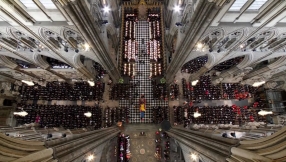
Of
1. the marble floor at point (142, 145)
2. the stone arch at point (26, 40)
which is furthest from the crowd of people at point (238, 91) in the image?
the stone arch at point (26, 40)

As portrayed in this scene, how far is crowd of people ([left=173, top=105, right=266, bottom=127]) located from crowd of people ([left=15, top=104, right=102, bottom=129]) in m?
7.98

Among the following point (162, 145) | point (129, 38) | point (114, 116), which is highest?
point (129, 38)

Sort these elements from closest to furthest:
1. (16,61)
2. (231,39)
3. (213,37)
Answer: (213,37) < (231,39) < (16,61)

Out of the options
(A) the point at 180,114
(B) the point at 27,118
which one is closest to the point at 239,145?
(A) the point at 180,114

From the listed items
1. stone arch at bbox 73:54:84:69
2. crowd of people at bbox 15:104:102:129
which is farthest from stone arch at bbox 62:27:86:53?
crowd of people at bbox 15:104:102:129

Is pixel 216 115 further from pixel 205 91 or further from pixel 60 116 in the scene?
pixel 60 116

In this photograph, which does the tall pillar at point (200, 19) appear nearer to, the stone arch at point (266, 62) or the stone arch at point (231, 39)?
the stone arch at point (231, 39)

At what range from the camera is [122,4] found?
2003 centimetres

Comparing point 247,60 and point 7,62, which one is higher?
point 247,60

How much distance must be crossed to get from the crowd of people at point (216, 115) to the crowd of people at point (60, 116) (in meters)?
7.98

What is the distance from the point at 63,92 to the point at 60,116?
7.70ft

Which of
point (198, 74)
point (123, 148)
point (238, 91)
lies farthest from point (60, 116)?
point (238, 91)

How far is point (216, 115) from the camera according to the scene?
1688 cm

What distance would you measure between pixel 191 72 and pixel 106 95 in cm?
903
